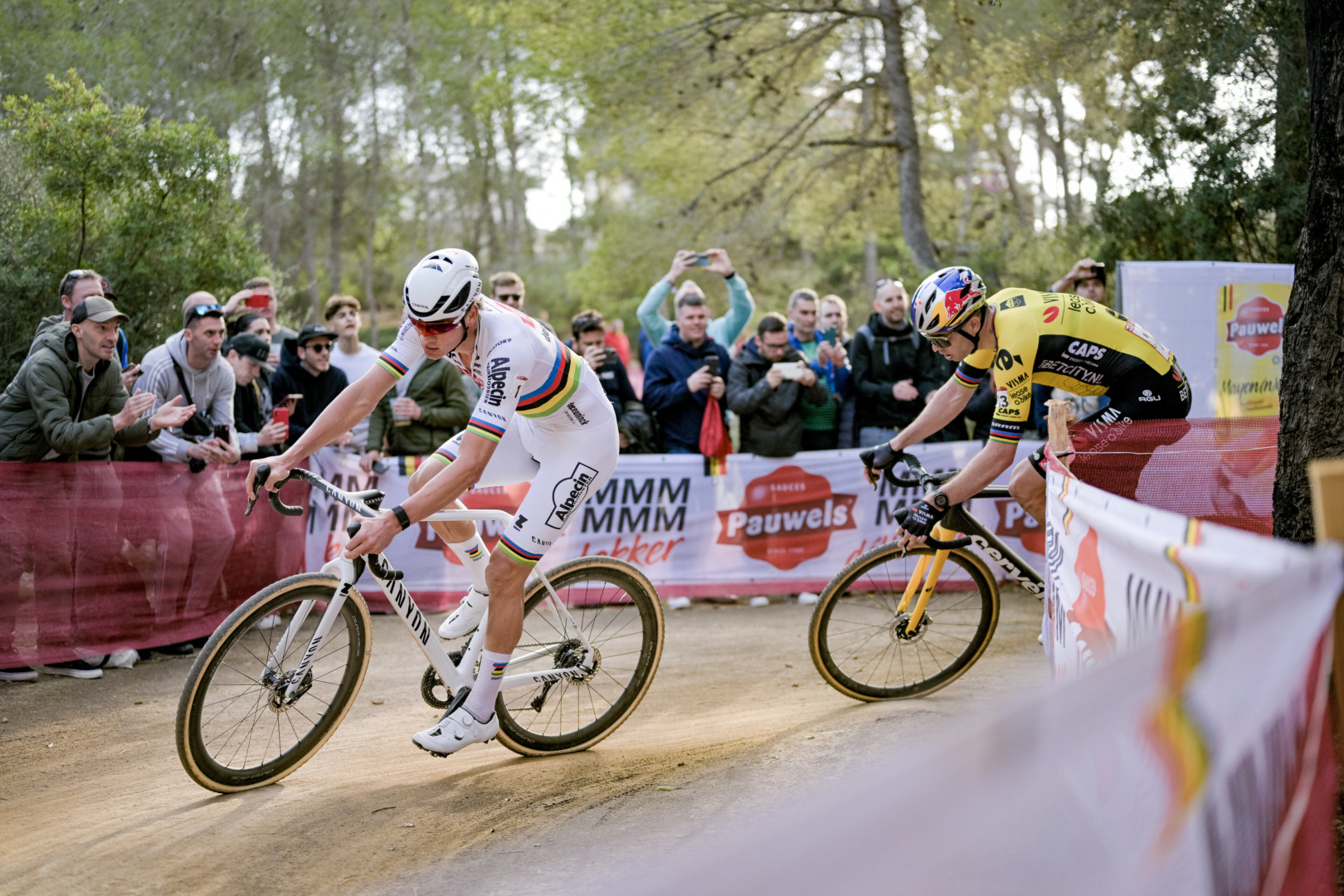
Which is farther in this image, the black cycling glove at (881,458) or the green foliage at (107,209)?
the green foliage at (107,209)

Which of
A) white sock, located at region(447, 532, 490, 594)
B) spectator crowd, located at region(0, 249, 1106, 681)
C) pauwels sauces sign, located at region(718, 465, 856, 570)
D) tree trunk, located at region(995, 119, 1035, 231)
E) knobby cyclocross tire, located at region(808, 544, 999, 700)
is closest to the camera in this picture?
white sock, located at region(447, 532, 490, 594)

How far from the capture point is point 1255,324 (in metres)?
9.33

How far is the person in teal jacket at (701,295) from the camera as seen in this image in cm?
957

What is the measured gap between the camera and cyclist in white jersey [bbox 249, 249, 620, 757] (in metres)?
4.43

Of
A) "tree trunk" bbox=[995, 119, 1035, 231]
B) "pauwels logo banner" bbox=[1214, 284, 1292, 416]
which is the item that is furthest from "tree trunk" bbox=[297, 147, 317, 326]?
"pauwels logo banner" bbox=[1214, 284, 1292, 416]

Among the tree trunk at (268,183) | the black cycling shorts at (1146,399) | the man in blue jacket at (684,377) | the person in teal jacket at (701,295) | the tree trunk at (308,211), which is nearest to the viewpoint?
the black cycling shorts at (1146,399)

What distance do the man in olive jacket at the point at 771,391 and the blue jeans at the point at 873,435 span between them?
0.48m

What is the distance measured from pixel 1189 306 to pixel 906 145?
779 cm

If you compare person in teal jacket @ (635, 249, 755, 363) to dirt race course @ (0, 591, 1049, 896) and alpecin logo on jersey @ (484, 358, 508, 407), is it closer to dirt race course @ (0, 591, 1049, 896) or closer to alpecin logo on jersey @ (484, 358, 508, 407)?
dirt race course @ (0, 591, 1049, 896)

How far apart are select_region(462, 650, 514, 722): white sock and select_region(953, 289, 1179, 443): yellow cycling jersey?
266 cm

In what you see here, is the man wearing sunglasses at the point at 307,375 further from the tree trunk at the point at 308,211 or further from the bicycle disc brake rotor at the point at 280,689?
the tree trunk at the point at 308,211

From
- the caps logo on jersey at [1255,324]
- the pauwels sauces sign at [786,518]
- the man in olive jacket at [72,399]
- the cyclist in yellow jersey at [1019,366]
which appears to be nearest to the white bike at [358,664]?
the cyclist in yellow jersey at [1019,366]

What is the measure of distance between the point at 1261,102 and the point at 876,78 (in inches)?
255

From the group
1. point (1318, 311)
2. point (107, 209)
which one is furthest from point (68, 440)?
point (1318, 311)
